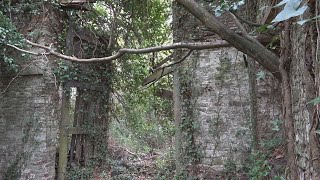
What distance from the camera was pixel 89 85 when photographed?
6973 mm

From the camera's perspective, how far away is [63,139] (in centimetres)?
634

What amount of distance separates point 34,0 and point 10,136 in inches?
107

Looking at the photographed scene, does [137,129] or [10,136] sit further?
[137,129]

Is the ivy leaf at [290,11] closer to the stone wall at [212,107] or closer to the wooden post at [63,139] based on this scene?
the stone wall at [212,107]

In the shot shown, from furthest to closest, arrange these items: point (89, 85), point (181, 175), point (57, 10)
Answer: point (89, 85), point (57, 10), point (181, 175)

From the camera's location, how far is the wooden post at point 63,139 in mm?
6304

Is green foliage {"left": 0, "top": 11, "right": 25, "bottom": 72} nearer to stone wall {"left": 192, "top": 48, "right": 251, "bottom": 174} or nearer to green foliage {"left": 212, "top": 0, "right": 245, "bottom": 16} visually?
stone wall {"left": 192, "top": 48, "right": 251, "bottom": 174}

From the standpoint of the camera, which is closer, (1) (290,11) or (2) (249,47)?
(1) (290,11)

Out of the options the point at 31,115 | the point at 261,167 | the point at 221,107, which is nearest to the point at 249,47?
the point at 261,167

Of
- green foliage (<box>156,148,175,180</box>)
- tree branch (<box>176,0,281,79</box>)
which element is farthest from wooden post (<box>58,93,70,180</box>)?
tree branch (<box>176,0,281,79</box>)

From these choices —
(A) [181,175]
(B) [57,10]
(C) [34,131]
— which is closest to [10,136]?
(C) [34,131]

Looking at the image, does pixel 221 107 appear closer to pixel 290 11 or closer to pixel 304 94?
pixel 304 94

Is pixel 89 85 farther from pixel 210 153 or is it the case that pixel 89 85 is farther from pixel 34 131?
pixel 210 153

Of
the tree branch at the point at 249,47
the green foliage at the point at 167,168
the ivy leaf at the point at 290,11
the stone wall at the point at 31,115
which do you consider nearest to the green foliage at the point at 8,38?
the stone wall at the point at 31,115
